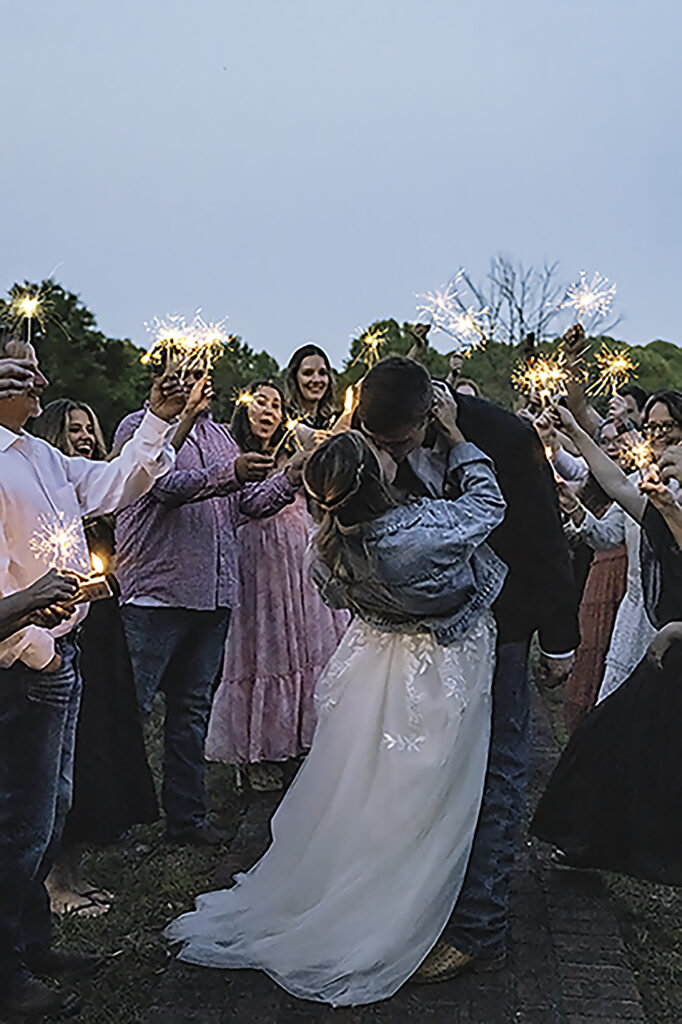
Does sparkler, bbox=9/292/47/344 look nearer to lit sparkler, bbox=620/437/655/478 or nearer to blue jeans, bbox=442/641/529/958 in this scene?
blue jeans, bbox=442/641/529/958

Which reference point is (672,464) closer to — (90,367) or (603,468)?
(603,468)

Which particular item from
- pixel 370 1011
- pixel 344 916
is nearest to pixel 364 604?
pixel 344 916

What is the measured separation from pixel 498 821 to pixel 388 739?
50cm

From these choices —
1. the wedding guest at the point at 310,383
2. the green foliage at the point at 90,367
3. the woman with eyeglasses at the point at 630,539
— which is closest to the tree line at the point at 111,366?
the green foliage at the point at 90,367

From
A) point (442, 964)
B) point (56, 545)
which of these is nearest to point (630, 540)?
point (442, 964)

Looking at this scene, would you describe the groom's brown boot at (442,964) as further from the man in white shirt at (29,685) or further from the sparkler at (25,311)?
the sparkler at (25,311)

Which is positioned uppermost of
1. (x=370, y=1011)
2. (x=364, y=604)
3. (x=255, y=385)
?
(x=255, y=385)

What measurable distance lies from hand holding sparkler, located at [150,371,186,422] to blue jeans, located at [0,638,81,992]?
85cm

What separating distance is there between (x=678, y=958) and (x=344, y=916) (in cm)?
137

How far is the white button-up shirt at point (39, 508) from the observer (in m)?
3.34

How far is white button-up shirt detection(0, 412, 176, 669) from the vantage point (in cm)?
334

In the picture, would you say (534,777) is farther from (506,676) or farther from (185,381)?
(185,381)

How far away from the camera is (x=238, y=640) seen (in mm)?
6031

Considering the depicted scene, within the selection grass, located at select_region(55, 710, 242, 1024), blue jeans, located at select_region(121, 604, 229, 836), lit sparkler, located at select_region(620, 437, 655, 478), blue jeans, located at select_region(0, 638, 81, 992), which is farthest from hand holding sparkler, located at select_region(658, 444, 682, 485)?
grass, located at select_region(55, 710, 242, 1024)
